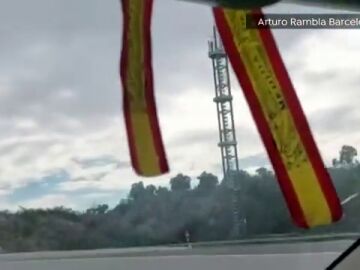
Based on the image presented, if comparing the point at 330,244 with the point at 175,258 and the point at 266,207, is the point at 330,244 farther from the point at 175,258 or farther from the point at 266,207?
the point at 175,258

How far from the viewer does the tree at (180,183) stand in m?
2.14

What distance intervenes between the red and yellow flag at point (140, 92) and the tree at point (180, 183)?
37 mm

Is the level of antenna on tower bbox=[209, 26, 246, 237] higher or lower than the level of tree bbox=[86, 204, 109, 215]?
higher

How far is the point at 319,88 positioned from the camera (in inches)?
88.4

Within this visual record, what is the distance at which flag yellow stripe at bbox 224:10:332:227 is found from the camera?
2.21 meters

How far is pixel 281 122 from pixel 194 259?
16.3 inches

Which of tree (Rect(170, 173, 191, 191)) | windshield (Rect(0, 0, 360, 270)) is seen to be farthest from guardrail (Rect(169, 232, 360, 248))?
tree (Rect(170, 173, 191, 191))

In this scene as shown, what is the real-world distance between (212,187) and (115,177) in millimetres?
244

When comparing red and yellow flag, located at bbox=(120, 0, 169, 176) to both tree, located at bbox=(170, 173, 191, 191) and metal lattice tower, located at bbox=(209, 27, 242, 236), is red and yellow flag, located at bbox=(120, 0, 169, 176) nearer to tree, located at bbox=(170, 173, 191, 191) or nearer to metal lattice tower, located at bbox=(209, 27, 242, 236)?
tree, located at bbox=(170, 173, 191, 191)
